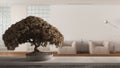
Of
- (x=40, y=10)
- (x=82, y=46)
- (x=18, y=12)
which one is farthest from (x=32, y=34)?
(x=40, y=10)

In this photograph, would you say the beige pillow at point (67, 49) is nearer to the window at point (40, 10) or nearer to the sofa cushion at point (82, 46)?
the sofa cushion at point (82, 46)

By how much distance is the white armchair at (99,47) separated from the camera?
8.27 m

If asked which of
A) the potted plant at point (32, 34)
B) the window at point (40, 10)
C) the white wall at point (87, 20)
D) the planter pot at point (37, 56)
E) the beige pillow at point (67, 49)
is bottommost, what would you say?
the beige pillow at point (67, 49)

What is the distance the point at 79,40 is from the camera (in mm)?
9445

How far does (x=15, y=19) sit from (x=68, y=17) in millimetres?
2350

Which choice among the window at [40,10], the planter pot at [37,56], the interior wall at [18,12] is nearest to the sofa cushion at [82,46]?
the window at [40,10]

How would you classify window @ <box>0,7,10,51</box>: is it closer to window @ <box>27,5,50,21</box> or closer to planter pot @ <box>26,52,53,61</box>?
window @ <box>27,5,50,21</box>

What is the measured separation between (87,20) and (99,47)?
5.17 feet

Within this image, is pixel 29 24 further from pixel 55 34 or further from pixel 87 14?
pixel 87 14

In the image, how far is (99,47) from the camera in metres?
8.34

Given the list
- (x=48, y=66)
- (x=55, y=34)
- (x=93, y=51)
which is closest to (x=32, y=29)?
(x=55, y=34)

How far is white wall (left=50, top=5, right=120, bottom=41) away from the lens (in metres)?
9.40

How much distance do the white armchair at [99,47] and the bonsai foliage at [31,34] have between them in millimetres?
6380

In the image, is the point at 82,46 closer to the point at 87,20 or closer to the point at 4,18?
the point at 87,20
